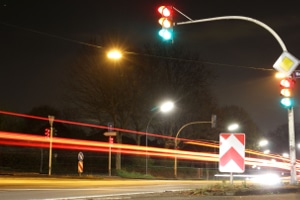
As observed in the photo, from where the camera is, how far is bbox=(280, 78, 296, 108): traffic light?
638 inches

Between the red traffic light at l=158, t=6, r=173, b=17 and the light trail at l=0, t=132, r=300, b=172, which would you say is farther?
the light trail at l=0, t=132, r=300, b=172

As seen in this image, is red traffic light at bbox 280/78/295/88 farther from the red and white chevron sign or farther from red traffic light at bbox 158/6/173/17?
red traffic light at bbox 158/6/173/17

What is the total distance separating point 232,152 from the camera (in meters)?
13.2

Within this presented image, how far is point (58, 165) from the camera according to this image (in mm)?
52062

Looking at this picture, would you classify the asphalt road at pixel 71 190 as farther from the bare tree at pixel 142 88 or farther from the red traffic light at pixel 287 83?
the bare tree at pixel 142 88

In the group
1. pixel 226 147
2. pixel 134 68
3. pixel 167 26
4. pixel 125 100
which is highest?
pixel 134 68

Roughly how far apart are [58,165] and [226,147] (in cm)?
4099

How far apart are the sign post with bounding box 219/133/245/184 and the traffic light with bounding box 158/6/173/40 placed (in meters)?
4.01

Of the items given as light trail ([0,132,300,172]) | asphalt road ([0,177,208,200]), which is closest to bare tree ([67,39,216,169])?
light trail ([0,132,300,172])

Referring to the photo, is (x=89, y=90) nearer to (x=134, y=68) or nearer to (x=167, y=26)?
(x=134, y=68)

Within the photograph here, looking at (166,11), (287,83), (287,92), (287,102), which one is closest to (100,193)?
(166,11)

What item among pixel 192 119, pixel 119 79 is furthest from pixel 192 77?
pixel 119 79

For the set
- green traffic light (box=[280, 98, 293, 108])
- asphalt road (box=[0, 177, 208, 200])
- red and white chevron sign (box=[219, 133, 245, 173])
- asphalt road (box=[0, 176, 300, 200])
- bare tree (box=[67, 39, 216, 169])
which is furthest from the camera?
bare tree (box=[67, 39, 216, 169])

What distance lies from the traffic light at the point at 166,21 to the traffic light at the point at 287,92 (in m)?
4.27
